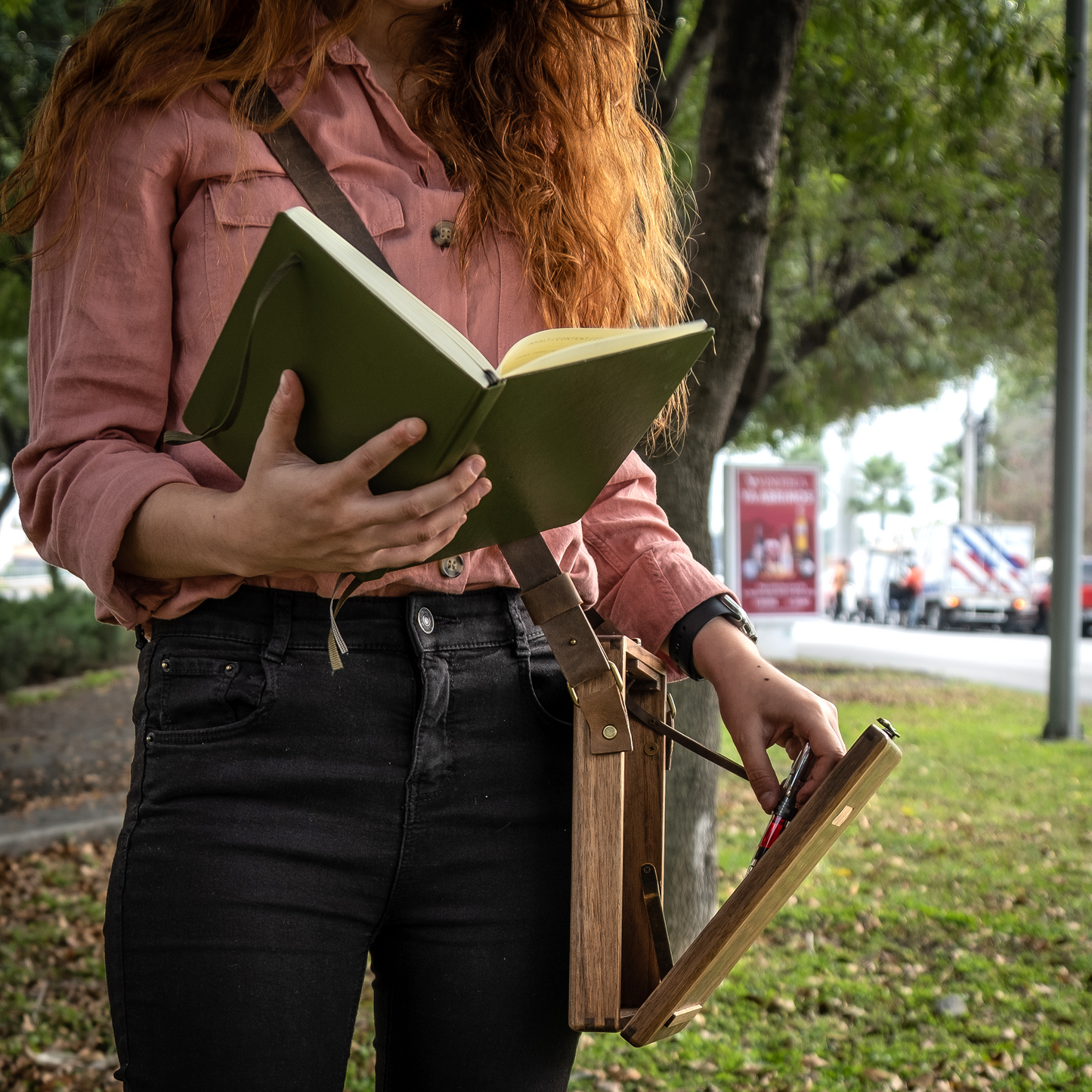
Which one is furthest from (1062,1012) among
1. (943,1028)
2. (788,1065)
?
(788,1065)

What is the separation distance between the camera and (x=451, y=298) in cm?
136

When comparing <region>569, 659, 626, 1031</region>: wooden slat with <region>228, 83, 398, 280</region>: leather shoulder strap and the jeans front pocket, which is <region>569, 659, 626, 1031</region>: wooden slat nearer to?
the jeans front pocket

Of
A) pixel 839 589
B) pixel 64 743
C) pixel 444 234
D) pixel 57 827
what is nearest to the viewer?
pixel 444 234

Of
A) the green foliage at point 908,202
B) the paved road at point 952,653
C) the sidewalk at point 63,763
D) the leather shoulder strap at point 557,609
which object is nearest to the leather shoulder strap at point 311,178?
the leather shoulder strap at point 557,609

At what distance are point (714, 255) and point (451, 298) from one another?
2965mm

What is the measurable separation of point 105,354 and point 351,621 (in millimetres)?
379

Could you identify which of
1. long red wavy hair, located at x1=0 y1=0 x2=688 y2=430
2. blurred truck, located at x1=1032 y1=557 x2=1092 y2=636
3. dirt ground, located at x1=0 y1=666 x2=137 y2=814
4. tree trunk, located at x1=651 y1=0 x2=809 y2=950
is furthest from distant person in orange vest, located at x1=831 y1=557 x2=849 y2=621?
long red wavy hair, located at x1=0 y1=0 x2=688 y2=430

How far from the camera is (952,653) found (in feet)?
67.4

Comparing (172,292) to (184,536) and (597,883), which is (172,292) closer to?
(184,536)

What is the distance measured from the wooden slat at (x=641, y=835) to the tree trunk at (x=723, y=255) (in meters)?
2.61

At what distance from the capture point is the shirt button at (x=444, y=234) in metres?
1.37

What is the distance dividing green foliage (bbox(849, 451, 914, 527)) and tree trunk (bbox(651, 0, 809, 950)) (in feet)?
255

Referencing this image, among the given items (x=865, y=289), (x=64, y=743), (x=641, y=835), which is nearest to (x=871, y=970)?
(x=641, y=835)

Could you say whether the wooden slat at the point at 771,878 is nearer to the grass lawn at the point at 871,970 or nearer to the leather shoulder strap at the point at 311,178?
the leather shoulder strap at the point at 311,178
